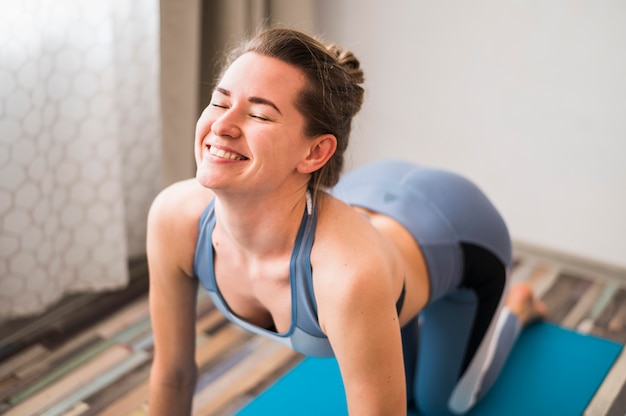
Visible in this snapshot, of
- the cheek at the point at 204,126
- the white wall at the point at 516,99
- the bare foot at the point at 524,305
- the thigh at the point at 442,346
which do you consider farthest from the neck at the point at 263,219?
the white wall at the point at 516,99

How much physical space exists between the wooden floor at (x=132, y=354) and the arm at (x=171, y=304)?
0.36m

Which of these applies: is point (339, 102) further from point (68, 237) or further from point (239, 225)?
point (68, 237)

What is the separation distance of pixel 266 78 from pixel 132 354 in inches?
49.1

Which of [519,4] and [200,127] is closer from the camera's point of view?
[200,127]

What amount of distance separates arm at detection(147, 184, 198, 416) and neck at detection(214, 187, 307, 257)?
13 centimetres

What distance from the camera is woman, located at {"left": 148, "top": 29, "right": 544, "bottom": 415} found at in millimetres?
1313

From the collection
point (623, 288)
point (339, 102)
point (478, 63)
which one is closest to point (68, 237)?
point (339, 102)

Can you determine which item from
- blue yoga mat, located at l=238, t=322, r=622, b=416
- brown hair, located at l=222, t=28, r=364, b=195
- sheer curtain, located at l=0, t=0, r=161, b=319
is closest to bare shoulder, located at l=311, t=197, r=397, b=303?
brown hair, located at l=222, t=28, r=364, b=195

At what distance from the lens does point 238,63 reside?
4.39ft

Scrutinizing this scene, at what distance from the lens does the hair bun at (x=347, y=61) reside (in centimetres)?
137

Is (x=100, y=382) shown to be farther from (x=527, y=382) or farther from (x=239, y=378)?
(x=527, y=382)

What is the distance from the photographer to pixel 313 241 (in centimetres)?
141

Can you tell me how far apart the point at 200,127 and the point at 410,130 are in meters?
1.78

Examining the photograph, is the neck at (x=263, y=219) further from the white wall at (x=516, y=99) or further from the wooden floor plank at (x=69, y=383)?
the white wall at (x=516, y=99)
